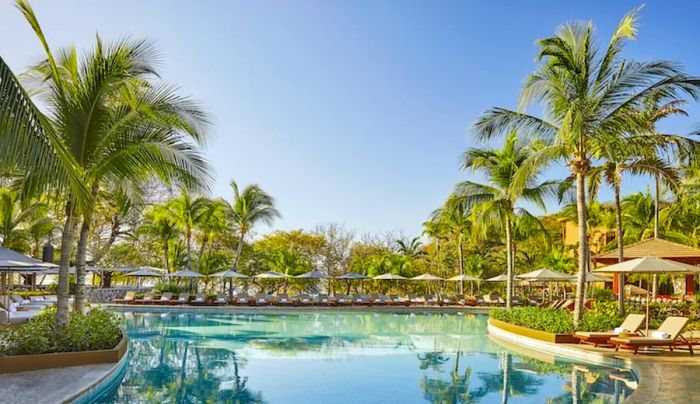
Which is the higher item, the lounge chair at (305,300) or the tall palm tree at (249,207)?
the tall palm tree at (249,207)

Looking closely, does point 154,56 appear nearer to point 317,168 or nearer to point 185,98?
point 185,98

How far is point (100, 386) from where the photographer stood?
27.2 ft

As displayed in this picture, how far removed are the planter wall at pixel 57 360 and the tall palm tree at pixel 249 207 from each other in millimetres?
22411

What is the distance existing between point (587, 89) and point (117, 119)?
10438 mm

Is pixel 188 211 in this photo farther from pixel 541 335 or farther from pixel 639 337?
pixel 639 337

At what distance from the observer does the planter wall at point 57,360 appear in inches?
331

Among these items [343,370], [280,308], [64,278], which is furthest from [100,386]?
[280,308]

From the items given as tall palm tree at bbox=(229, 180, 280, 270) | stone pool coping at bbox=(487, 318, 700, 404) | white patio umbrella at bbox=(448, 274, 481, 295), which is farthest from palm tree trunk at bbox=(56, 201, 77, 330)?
white patio umbrella at bbox=(448, 274, 481, 295)

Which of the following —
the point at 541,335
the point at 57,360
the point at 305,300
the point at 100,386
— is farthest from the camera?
the point at 305,300

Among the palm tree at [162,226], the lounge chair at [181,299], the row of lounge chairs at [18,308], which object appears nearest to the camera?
the row of lounge chairs at [18,308]

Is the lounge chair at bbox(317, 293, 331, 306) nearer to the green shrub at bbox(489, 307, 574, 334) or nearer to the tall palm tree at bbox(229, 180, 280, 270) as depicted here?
the tall palm tree at bbox(229, 180, 280, 270)

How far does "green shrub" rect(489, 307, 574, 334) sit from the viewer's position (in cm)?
1359

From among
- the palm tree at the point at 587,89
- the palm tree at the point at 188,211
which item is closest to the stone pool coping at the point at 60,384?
the palm tree at the point at 587,89

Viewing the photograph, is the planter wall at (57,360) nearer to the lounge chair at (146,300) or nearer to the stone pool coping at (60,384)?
the stone pool coping at (60,384)
